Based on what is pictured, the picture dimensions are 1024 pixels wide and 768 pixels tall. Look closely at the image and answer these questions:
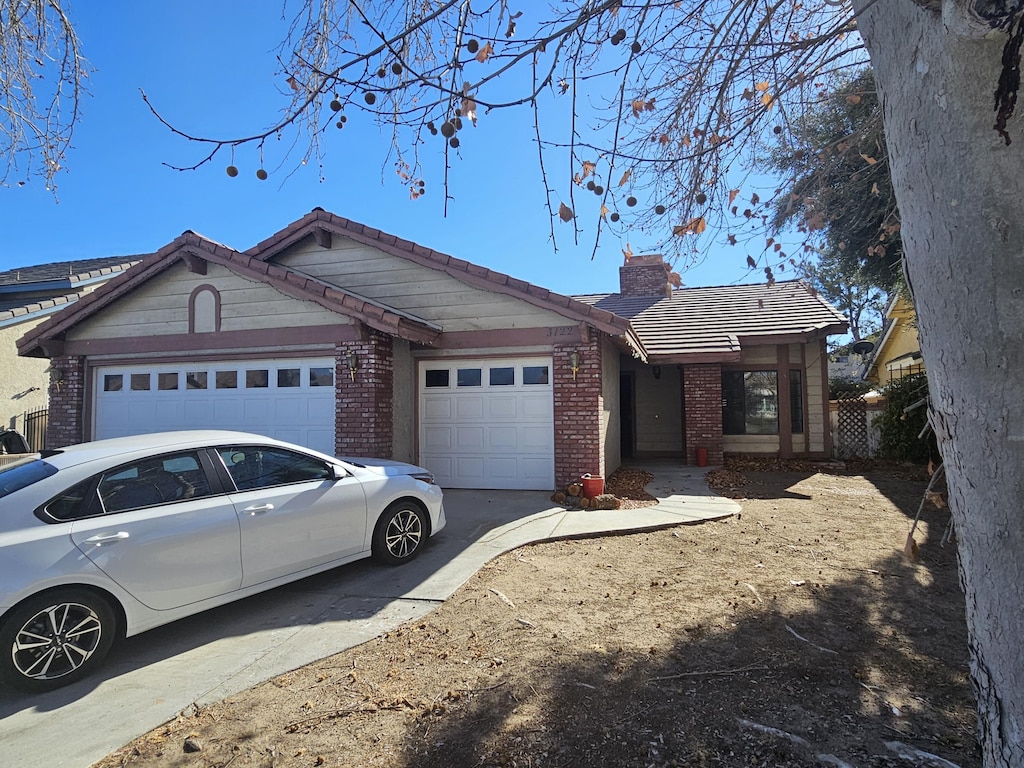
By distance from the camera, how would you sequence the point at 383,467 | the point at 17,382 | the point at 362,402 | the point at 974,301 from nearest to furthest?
1. the point at 974,301
2. the point at 383,467
3. the point at 362,402
4. the point at 17,382

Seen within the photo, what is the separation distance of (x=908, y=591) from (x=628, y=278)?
14.2 m

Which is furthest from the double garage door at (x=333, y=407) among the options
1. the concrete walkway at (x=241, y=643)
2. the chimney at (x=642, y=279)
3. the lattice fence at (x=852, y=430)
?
the chimney at (x=642, y=279)

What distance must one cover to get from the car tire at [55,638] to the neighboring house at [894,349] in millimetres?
19993

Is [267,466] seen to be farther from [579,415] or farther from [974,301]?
[579,415]

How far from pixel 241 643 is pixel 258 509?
3.18 ft

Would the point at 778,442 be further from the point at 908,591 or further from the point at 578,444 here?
the point at 908,591

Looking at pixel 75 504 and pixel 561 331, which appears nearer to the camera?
pixel 75 504

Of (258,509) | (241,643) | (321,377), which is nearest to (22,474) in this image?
(258,509)

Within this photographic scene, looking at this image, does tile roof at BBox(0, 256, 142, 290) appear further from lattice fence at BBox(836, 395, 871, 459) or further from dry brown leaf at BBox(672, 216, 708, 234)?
lattice fence at BBox(836, 395, 871, 459)

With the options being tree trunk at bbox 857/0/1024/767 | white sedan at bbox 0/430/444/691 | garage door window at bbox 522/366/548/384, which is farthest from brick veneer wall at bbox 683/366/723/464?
tree trunk at bbox 857/0/1024/767

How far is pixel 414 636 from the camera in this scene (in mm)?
4078

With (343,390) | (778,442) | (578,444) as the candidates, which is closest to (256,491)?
(343,390)

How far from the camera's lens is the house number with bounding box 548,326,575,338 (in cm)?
908

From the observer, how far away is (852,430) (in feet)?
44.7
